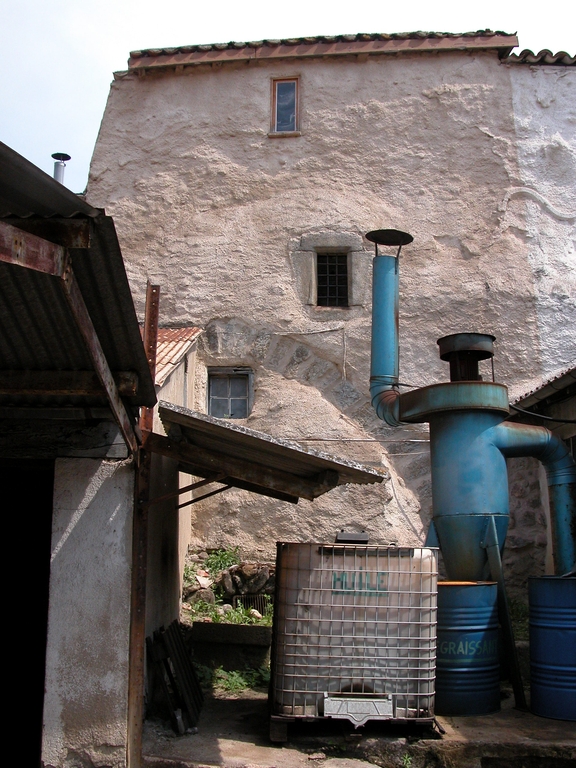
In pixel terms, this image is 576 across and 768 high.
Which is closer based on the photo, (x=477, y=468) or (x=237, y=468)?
(x=237, y=468)

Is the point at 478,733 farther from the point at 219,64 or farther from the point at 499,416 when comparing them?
Answer: the point at 219,64

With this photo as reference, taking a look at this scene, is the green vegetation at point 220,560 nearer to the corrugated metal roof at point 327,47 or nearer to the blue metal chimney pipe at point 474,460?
the blue metal chimney pipe at point 474,460

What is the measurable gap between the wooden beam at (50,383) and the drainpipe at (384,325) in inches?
161

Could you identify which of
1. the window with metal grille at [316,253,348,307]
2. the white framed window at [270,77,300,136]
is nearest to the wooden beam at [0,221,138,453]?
the window with metal grille at [316,253,348,307]

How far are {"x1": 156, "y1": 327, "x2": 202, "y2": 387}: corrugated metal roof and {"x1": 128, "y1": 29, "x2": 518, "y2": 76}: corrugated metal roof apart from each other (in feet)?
15.1

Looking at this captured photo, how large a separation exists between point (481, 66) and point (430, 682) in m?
10.1

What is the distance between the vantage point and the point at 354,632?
18.8ft

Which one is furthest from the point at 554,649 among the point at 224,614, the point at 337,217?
the point at 337,217

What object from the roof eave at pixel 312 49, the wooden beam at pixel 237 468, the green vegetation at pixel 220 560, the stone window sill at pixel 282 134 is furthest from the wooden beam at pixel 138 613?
the roof eave at pixel 312 49

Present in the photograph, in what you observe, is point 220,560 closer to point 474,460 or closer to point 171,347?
point 171,347

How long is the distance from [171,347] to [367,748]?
219 inches

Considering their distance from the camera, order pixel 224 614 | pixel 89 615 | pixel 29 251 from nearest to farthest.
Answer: pixel 29 251, pixel 89 615, pixel 224 614

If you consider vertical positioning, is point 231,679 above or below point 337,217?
below

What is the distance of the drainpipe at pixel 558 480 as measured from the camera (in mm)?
7441
